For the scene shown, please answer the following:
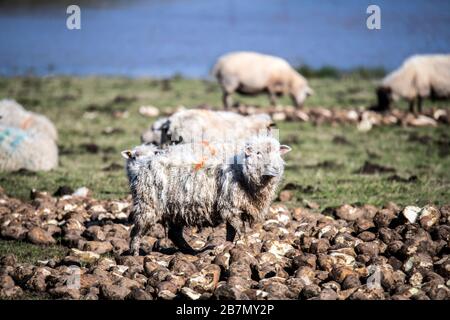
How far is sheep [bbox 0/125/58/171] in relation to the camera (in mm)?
15414

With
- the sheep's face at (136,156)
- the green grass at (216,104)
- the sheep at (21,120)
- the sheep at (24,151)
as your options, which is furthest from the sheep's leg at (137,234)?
the sheep at (21,120)

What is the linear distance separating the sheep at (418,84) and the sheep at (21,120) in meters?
10.4

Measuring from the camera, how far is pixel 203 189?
9.45m

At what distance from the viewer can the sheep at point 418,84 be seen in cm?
2383

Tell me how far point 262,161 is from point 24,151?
770 centimetres

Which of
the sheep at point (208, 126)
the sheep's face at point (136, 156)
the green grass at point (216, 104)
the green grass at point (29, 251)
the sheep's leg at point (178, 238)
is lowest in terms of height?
the green grass at point (216, 104)

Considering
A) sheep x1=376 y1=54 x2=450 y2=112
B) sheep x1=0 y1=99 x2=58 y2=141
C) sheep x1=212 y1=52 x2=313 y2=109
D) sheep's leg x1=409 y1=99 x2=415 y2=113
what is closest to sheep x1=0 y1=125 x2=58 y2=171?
sheep x1=0 y1=99 x2=58 y2=141

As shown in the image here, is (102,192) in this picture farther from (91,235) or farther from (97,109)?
(97,109)

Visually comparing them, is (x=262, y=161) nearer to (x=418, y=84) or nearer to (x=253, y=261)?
(x=253, y=261)

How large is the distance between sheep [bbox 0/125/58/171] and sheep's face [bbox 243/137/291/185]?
7386mm

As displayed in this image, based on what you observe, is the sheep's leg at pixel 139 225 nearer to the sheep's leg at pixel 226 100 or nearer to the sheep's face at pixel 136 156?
the sheep's face at pixel 136 156

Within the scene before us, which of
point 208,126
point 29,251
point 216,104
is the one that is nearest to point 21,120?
point 208,126

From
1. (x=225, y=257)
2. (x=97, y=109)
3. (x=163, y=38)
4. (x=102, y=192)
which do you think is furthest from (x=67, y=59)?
(x=225, y=257)

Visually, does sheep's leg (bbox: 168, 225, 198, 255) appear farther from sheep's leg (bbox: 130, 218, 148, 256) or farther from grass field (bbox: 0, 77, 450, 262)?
grass field (bbox: 0, 77, 450, 262)
